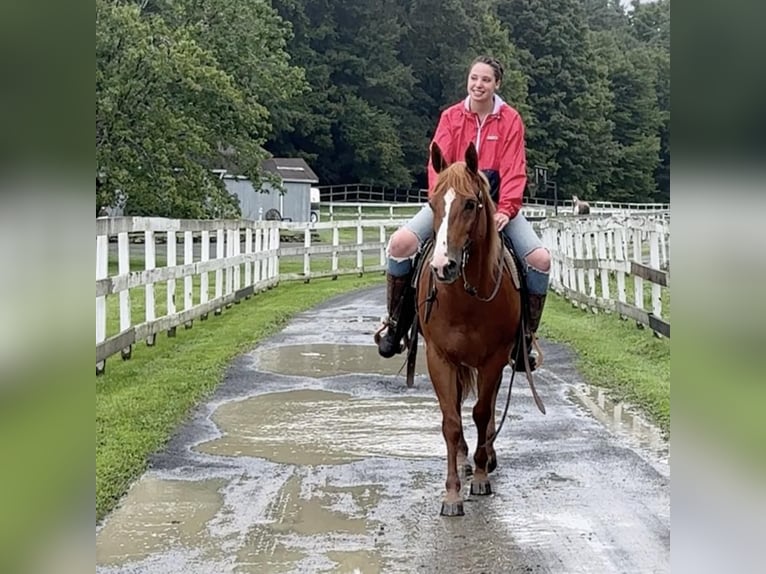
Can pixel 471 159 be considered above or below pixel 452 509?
above

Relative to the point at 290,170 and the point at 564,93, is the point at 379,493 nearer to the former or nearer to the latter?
the point at 290,170

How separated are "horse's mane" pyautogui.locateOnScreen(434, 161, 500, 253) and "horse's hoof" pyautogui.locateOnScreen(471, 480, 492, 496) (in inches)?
61.3

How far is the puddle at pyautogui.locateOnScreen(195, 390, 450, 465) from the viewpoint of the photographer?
21.6 ft

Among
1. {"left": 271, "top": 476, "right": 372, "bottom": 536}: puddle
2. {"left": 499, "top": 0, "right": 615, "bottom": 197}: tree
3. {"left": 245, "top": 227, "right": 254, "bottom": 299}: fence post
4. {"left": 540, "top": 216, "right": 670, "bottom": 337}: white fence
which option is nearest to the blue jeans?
{"left": 271, "top": 476, "right": 372, "bottom": 536}: puddle

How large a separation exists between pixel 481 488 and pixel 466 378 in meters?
0.67

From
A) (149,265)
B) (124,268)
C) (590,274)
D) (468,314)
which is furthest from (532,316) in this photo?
(590,274)

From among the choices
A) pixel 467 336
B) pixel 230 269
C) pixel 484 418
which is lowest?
pixel 484 418

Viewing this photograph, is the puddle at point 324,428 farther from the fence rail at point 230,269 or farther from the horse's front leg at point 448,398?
the fence rail at point 230,269

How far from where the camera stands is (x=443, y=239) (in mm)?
4672

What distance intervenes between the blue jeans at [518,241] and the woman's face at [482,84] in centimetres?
74
